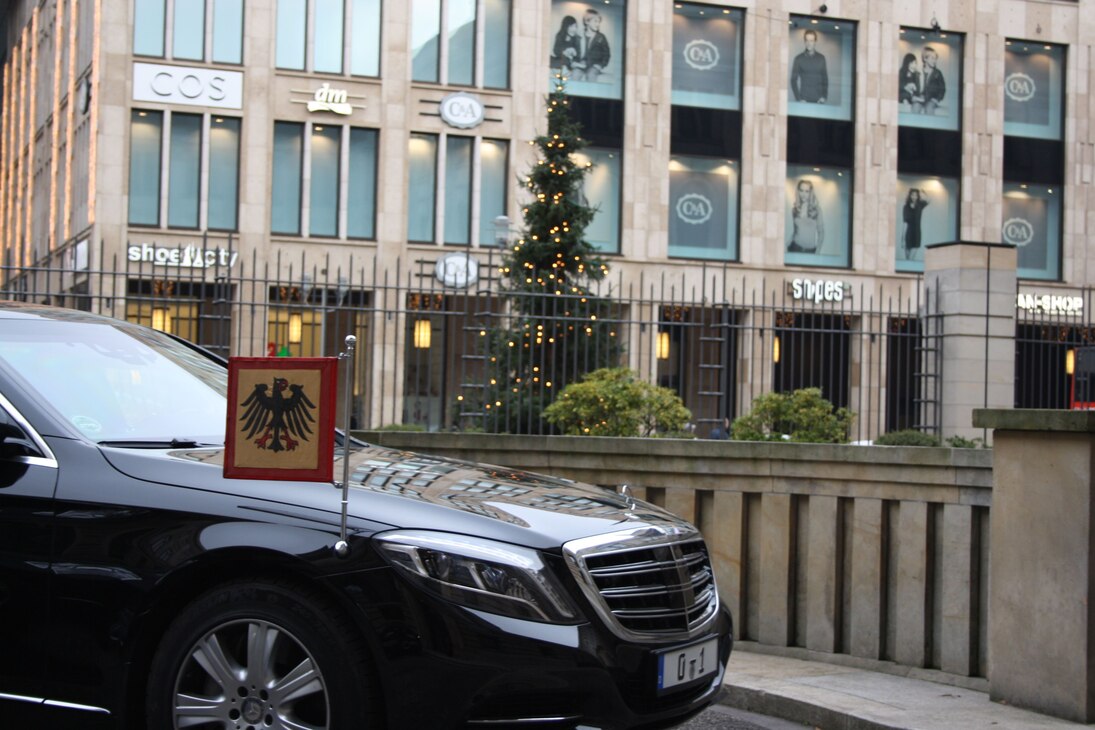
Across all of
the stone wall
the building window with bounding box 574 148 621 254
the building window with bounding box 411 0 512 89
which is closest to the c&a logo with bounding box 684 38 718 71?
the building window with bounding box 574 148 621 254

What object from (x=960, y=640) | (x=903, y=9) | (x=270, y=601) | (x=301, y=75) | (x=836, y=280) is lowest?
(x=960, y=640)

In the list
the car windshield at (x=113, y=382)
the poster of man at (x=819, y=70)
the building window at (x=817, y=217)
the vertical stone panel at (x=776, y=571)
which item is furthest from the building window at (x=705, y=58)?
the car windshield at (x=113, y=382)

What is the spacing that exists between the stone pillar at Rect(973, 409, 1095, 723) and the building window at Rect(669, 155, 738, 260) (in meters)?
28.3

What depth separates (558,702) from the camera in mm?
4207

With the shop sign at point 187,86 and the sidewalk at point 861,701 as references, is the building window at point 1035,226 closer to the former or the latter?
the shop sign at point 187,86

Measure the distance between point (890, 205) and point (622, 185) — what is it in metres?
7.52

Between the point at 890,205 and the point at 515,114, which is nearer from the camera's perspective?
the point at 515,114

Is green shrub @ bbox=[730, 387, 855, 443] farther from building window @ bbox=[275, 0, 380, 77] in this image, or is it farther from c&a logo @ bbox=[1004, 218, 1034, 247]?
c&a logo @ bbox=[1004, 218, 1034, 247]

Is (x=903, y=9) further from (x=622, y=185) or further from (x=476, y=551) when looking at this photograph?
(x=476, y=551)

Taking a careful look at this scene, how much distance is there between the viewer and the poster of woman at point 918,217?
3684 centimetres

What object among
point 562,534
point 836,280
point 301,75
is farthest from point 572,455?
point 836,280

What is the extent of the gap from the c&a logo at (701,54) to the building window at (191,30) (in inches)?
453

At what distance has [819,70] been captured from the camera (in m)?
36.5

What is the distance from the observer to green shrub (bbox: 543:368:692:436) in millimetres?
12930
